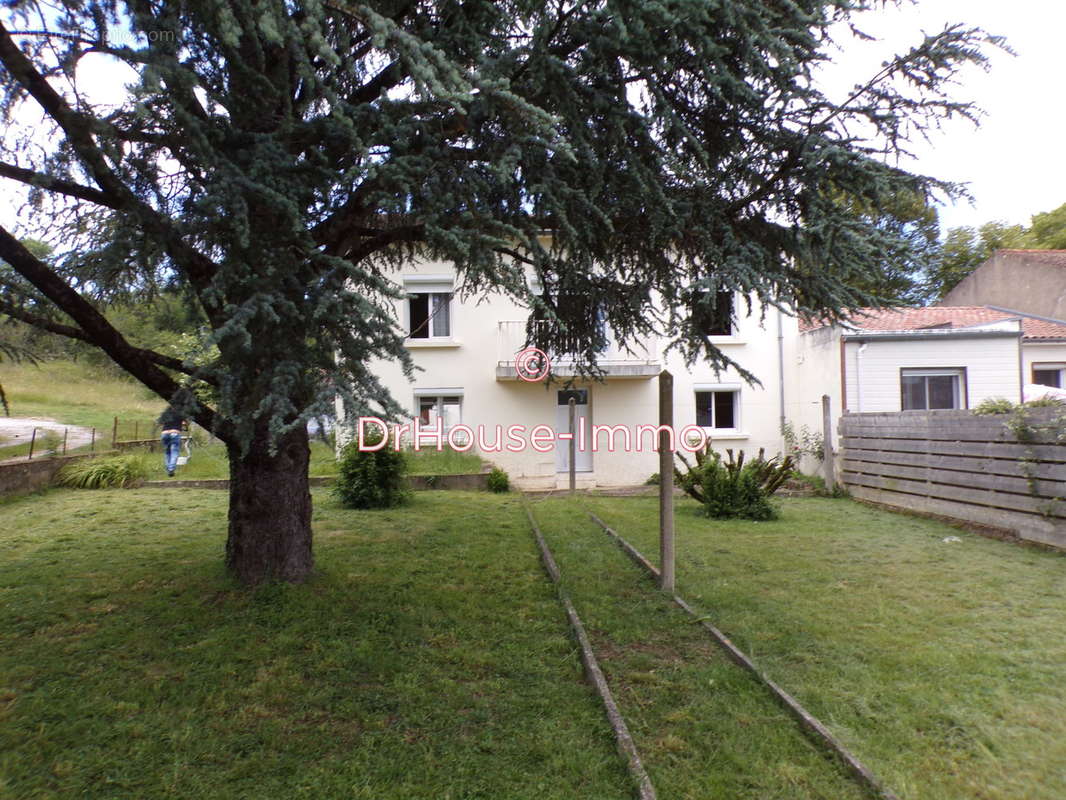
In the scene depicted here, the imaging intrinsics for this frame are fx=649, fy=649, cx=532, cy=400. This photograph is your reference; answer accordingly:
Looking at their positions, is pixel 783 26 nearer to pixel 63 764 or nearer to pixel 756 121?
pixel 756 121

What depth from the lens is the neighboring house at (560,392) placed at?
51.9 feet

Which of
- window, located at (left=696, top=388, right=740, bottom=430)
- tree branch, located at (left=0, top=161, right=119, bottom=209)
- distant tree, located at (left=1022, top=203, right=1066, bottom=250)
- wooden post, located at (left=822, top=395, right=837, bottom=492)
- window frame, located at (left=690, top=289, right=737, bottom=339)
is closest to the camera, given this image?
tree branch, located at (left=0, top=161, right=119, bottom=209)

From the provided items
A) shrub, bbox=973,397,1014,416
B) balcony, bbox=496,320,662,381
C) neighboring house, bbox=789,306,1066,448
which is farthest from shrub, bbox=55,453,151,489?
neighboring house, bbox=789,306,1066,448

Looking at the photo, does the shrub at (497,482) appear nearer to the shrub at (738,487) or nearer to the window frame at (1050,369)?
the shrub at (738,487)

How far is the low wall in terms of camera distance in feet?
33.6

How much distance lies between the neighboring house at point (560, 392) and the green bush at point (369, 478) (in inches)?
197

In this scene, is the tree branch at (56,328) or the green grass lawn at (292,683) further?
the tree branch at (56,328)

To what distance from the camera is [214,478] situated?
41.7 feet

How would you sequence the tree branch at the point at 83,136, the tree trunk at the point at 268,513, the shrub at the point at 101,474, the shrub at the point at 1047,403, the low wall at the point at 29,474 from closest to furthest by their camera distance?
the tree branch at the point at 83,136, the tree trunk at the point at 268,513, the shrub at the point at 1047,403, the low wall at the point at 29,474, the shrub at the point at 101,474

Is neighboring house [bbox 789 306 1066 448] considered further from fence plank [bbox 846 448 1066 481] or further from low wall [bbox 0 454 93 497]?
low wall [bbox 0 454 93 497]

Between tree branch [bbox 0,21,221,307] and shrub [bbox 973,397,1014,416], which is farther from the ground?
tree branch [bbox 0,21,221,307]

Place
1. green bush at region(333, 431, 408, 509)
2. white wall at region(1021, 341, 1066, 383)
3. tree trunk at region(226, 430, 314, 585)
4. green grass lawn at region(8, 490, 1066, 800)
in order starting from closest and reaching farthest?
green grass lawn at region(8, 490, 1066, 800), tree trunk at region(226, 430, 314, 585), green bush at region(333, 431, 408, 509), white wall at region(1021, 341, 1066, 383)

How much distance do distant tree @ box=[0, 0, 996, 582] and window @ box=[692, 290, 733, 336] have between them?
0.09m

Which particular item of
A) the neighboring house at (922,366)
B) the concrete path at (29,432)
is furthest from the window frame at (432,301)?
the neighboring house at (922,366)
